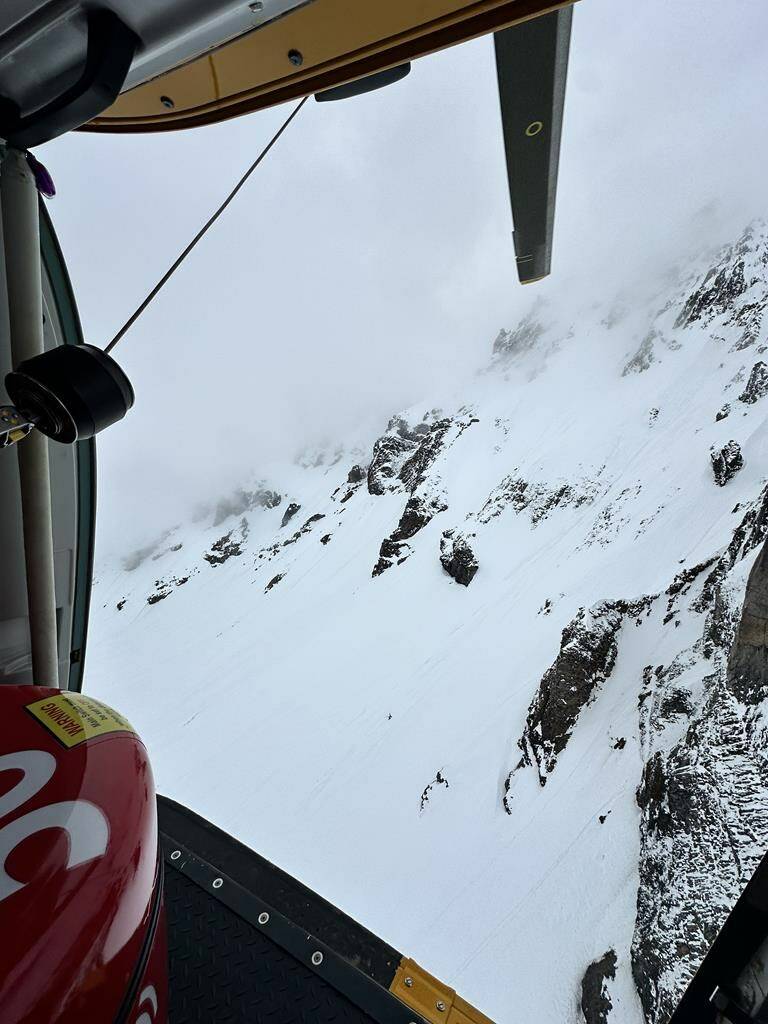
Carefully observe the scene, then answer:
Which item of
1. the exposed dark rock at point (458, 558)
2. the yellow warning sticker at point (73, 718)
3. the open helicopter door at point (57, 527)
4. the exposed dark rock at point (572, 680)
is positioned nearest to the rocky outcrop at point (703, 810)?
the exposed dark rock at point (572, 680)

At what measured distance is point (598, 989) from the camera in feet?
34.4

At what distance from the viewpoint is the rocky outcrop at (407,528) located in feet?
148

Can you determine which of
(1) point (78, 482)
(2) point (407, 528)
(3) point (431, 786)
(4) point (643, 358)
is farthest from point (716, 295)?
(1) point (78, 482)

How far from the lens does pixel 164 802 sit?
6.79ft

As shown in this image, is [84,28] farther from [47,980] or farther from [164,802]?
[164,802]

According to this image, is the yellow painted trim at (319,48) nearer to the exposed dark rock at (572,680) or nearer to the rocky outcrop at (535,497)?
the exposed dark rock at (572,680)

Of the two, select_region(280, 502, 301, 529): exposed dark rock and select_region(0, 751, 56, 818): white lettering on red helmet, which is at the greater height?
select_region(0, 751, 56, 818): white lettering on red helmet

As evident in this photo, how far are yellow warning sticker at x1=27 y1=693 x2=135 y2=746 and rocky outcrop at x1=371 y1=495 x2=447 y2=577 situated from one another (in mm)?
43101

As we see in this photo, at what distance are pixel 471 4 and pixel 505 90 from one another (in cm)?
46

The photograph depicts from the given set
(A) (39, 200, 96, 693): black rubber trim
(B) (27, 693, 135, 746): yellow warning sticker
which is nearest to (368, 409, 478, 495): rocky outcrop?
(A) (39, 200, 96, 693): black rubber trim

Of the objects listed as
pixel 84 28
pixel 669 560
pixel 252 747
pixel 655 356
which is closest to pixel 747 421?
pixel 669 560

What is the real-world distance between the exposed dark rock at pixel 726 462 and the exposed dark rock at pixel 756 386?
900cm

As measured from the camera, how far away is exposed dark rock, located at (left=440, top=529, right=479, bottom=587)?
1468 inches

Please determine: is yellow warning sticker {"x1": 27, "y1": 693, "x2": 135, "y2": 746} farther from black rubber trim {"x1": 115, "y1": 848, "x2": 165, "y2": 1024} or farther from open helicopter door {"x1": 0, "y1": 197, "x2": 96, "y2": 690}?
open helicopter door {"x1": 0, "y1": 197, "x2": 96, "y2": 690}
